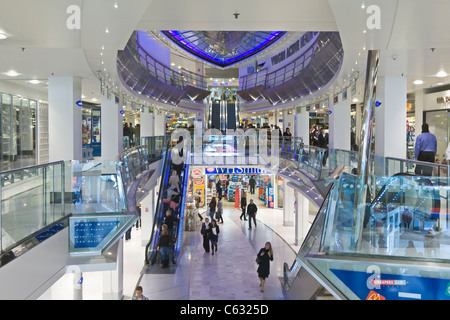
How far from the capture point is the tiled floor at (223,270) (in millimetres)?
11562

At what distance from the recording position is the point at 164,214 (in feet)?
50.0

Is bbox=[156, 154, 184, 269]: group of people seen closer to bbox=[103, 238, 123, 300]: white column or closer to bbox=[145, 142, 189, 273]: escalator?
bbox=[145, 142, 189, 273]: escalator

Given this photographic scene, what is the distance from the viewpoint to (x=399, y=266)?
4859mm

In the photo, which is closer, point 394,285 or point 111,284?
point 394,285

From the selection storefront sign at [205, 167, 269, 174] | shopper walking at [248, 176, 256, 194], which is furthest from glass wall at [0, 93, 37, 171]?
shopper walking at [248, 176, 256, 194]

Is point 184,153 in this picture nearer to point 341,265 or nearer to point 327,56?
point 327,56

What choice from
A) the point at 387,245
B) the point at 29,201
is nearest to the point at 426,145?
the point at 387,245

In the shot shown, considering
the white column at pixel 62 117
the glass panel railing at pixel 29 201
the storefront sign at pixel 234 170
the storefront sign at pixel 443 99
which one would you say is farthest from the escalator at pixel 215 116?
the glass panel railing at pixel 29 201

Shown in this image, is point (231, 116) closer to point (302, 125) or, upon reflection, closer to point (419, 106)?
point (302, 125)

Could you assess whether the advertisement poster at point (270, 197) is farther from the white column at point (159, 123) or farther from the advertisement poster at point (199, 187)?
the white column at point (159, 123)

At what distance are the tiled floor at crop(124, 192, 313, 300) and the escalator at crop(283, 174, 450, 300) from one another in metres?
6.27

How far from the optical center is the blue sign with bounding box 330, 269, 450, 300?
4609 millimetres

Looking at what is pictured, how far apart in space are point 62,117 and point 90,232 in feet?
18.0

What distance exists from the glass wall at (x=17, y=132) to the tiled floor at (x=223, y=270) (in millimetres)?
5848
